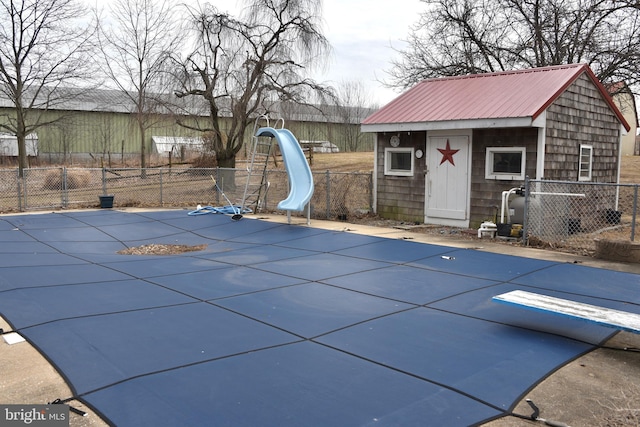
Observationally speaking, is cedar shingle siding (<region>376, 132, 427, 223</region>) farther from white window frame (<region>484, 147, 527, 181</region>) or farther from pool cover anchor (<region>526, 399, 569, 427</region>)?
pool cover anchor (<region>526, 399, 569, 427</region>)

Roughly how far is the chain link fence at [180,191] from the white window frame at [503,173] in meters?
3.27

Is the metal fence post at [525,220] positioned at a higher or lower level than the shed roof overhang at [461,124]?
lower

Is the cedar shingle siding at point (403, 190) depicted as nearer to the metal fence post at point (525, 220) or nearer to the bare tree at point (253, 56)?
the metal fence post at point (525, 220)

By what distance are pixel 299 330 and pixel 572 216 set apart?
349 inches

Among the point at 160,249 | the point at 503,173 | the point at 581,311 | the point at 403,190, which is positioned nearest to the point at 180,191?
the point at 403,190

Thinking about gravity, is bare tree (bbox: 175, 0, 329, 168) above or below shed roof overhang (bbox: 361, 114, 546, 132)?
above

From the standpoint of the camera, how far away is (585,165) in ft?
39.8

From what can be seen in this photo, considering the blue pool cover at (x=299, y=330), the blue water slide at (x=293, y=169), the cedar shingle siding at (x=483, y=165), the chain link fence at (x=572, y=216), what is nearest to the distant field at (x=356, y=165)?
the chain link fence at (x=572, y=216)

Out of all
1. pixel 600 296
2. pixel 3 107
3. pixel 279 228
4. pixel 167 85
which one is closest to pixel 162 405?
pixel 600 296

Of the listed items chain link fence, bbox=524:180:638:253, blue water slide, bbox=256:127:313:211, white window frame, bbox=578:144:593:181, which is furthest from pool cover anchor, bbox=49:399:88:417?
white window frame, bbox=578:144:593:181

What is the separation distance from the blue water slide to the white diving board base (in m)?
7.50

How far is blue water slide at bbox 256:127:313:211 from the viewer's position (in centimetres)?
1232

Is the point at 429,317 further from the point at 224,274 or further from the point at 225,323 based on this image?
the point at 224,274

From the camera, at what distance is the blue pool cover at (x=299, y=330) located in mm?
3309
